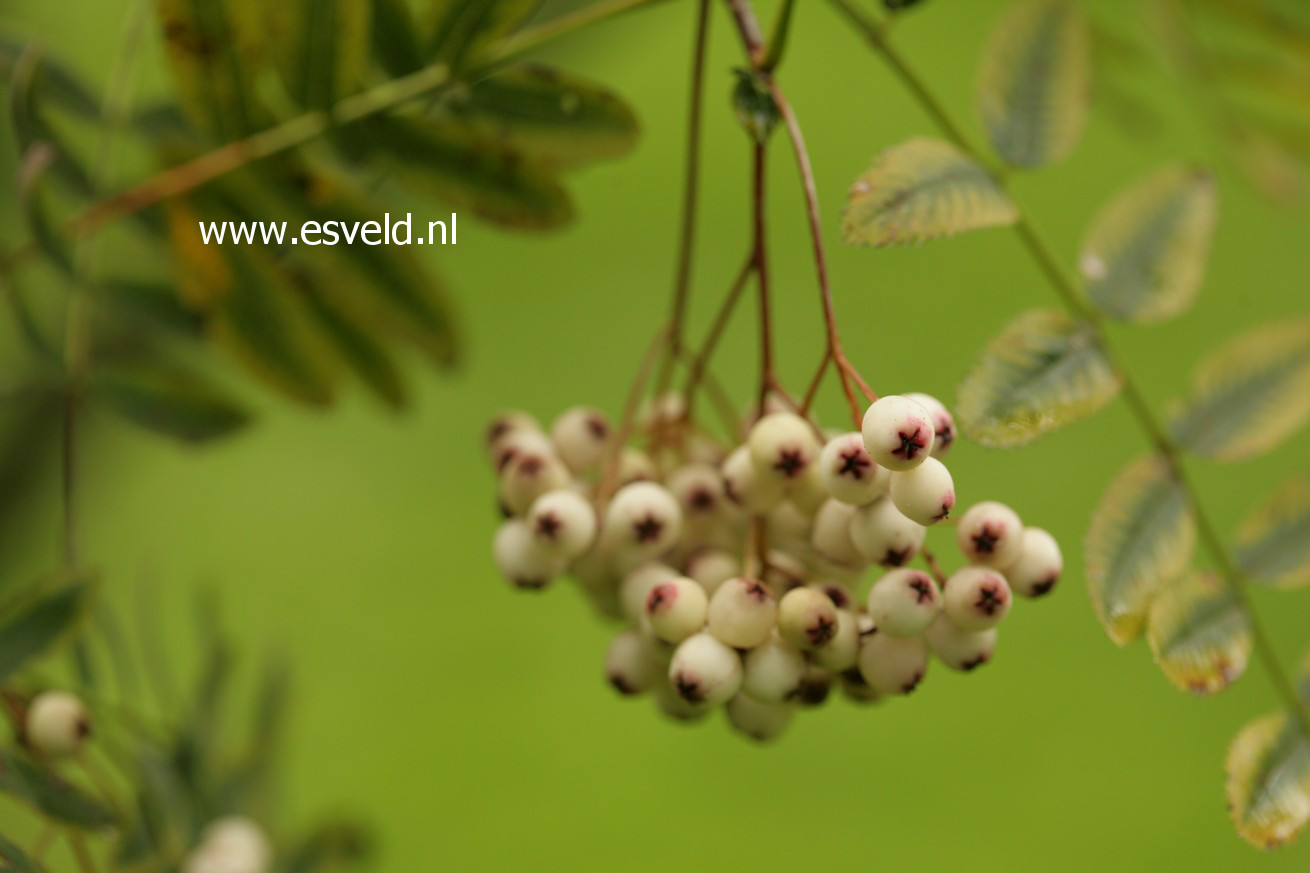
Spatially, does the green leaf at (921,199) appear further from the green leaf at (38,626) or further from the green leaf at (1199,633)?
the green leaf at (38,626)

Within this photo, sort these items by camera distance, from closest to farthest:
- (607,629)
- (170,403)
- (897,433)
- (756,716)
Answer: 1. (897,433)
2. (756,716)
3. (170,403)
4. (607,629)

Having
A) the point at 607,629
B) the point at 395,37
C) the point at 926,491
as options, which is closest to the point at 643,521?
the point at 926,491

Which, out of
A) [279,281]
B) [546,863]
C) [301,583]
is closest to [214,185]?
[279,281]

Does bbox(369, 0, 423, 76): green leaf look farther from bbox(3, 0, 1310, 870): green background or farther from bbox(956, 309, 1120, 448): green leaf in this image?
bbox(3, 0, 1310, 870): green background

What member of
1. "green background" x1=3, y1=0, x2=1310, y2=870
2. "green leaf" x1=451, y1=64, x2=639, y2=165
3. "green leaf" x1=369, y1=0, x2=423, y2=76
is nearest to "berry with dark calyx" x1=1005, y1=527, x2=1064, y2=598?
"green leaf" x1=451, y1=64, x2=639, y2=165

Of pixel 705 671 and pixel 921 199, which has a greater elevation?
pixel 921 199

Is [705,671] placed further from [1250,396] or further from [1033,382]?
[1250,396]

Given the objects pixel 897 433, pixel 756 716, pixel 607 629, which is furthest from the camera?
pixel 607 629
